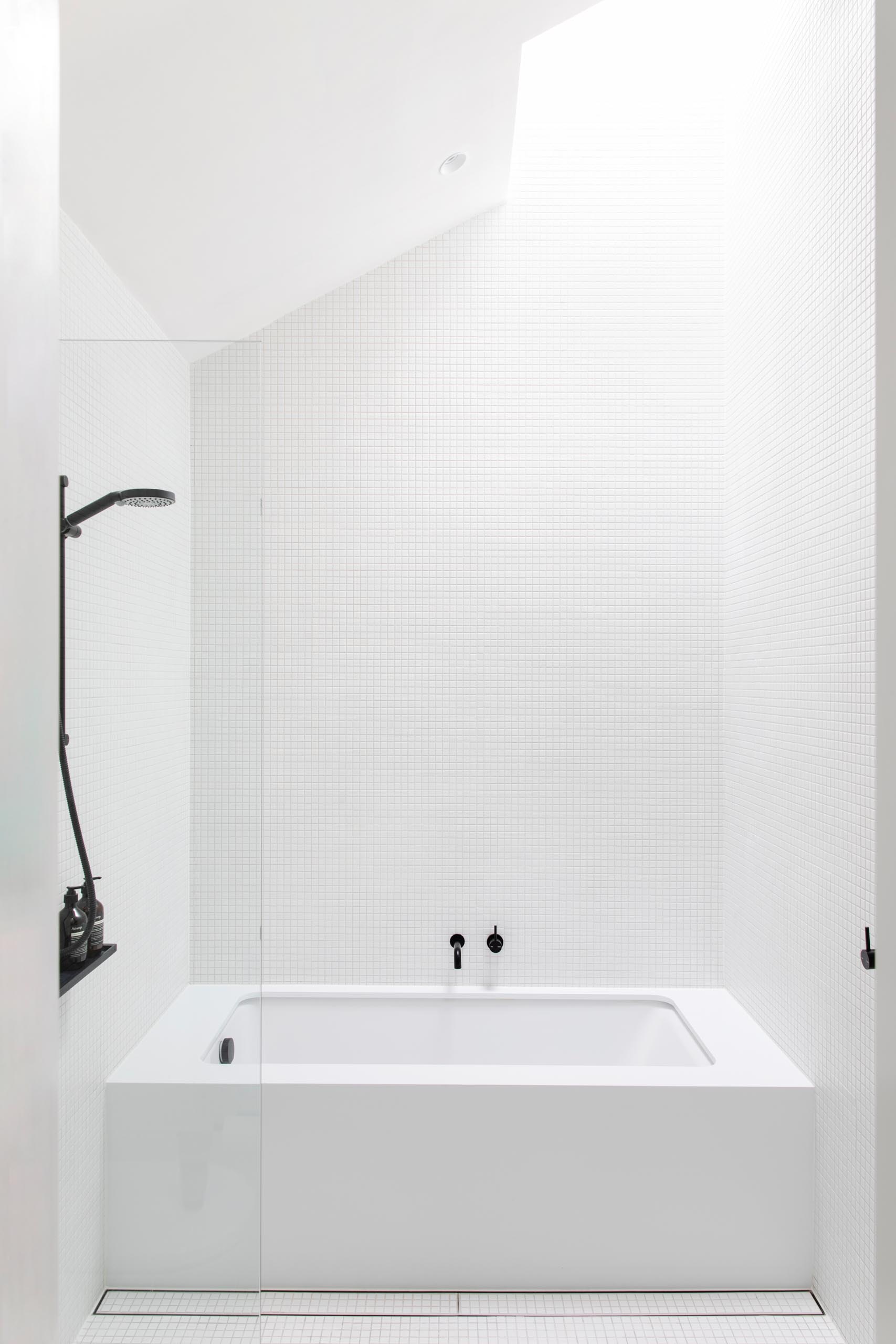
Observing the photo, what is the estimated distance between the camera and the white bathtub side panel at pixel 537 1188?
85.7 inches

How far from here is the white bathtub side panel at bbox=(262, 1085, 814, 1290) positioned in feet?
7.14

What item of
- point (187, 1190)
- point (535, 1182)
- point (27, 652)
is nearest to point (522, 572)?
point (535, 1182)

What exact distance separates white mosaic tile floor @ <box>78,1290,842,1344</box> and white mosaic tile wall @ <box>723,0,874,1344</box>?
0.17 m

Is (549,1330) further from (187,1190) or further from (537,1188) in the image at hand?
(187,1190)

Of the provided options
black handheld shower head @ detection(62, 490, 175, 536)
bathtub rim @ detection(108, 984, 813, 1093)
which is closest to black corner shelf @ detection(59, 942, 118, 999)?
bathtub rim @ detection(108, 984, 813, 1093)

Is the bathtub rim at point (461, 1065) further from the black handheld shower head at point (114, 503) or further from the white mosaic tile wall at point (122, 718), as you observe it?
the black handheld shower head at point (114, 503)

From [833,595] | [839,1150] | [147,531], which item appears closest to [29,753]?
[147,531]

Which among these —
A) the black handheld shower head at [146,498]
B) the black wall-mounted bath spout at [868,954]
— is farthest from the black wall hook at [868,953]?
the black handheld shower head at [146,498]

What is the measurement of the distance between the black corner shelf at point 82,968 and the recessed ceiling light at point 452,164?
231 cm

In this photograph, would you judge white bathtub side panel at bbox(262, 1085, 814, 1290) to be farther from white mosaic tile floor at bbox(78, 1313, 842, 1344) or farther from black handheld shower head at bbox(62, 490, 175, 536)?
black handheld shower head at bbox(62, 490, 175, 536)

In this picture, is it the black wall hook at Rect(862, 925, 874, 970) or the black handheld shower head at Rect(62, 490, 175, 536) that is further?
the black wall hook at Rect(862, 925, 874, 970)

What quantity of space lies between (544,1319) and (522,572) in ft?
6.93

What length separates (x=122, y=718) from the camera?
59.9 inches

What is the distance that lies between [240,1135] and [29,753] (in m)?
1.53
